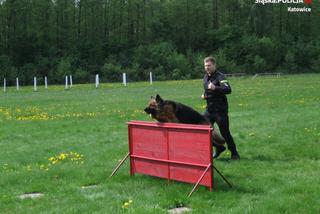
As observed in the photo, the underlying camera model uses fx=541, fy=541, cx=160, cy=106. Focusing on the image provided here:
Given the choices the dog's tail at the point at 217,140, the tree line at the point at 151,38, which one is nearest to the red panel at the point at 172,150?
the dog's tail at the point at 217,140

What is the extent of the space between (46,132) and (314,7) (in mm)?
113698

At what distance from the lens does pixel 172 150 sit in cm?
872

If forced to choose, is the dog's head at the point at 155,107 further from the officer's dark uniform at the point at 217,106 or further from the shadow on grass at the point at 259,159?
the shadow on grass at the point at 259,159

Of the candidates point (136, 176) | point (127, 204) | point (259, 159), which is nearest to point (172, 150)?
point (136, 176)

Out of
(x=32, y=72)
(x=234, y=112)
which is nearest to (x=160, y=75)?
(x=32, y=72)

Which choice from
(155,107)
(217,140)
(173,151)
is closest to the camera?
(173,151)

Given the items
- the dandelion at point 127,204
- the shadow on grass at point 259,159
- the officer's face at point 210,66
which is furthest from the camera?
the shadow on grass at point 259,159

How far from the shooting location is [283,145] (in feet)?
41.1

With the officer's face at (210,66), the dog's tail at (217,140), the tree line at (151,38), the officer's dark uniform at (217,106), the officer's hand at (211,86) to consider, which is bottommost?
the dog's tail at (217,140)

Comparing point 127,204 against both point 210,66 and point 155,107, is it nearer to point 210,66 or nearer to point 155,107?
point 155,107

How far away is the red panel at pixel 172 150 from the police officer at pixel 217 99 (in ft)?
6.19

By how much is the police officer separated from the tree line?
7588 centimetres

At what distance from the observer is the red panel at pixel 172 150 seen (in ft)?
26.8

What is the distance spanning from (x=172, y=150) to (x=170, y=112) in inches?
34.5
